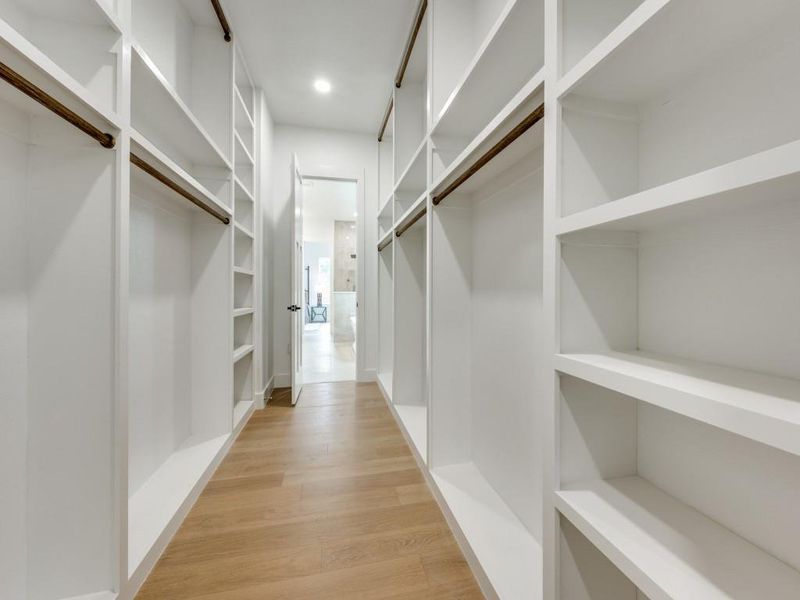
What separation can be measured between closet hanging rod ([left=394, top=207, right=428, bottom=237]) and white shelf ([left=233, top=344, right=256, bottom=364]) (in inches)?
59.2

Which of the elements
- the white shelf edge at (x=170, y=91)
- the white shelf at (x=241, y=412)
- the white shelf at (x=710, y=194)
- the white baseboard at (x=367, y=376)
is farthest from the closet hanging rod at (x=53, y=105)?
the white baseboard at (x=367, y=376)

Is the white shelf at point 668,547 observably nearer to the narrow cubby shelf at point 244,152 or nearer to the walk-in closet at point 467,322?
the walk-in closet at point 467,322

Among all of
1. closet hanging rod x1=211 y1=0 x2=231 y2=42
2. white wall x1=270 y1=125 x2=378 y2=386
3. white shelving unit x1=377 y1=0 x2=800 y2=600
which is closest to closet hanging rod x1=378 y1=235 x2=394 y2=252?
white wall x1=270 y1=125 x2=378 y2=386

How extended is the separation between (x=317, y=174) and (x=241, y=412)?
8.27 ft

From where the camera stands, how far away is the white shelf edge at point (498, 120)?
0.90 m

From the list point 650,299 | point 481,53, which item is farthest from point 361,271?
point 650,299

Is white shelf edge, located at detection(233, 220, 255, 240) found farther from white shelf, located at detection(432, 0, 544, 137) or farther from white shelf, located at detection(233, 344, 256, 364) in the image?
white shelf, located at detection(432, 0, 544, 137)

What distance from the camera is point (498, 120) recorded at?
1.09m

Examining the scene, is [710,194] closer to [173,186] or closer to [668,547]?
[668,547]

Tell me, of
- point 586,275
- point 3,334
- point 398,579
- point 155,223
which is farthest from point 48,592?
point 586,275

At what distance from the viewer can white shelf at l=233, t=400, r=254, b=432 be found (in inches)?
95.0

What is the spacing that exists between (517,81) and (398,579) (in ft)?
6.56

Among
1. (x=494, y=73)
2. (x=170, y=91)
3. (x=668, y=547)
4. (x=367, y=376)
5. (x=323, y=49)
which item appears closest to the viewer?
(x=668, y=547)

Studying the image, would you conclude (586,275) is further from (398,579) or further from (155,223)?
(155,223)
